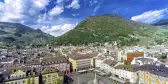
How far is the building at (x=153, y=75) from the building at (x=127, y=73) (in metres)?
2.89

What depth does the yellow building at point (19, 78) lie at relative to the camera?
179 ft

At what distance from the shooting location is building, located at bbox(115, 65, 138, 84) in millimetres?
66562

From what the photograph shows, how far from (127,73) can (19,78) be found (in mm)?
44244

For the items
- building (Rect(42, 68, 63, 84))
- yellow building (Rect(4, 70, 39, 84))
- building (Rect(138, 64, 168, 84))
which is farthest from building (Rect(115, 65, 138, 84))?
yellow building (Rect(4, 70, 39, 84))

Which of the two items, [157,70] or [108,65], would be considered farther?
[108,65]

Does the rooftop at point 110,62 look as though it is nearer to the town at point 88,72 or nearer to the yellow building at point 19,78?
the town at point 88,72

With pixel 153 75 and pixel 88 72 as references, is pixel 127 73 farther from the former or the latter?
pixel 88 72

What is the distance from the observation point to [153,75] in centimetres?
5641

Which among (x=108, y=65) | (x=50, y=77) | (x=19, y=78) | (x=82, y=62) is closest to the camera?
(x=19, y=78)

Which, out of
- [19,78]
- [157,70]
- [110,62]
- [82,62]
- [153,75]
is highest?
[157,70]

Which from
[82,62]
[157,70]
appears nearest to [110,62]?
[82,62]

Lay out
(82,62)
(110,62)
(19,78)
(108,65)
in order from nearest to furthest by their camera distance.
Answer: (19,78) < (108,65) < (110,62) < (82,62)

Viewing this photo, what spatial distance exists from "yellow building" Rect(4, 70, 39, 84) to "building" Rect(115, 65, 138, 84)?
3867 centimetres

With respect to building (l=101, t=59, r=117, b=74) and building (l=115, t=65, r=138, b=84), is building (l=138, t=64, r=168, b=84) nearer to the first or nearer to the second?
building (l=115, t=65, r=138, b=84)
